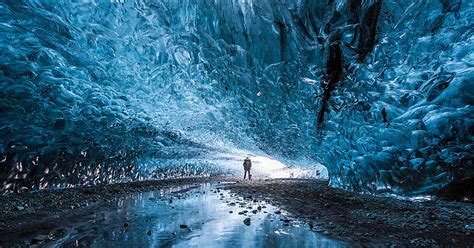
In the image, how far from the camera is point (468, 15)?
19.8 ft

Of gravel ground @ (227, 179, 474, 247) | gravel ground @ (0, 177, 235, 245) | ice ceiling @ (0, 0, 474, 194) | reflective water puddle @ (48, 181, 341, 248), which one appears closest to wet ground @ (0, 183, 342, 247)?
reflective water puddle @ (48, 181, 341, 248)

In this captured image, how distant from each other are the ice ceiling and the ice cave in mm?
44

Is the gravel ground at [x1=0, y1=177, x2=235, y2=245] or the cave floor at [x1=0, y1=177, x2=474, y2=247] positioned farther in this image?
the gravel ground at [x1=0, y1=177, x2=235, y2=245]

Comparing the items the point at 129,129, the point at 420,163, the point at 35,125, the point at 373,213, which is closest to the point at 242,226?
the point at 373,213

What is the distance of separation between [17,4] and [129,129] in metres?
10.2

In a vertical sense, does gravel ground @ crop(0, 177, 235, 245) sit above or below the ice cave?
below

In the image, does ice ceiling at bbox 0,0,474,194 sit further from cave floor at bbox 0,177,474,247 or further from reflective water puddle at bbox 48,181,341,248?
reflective water puddle at bbox 48,181,341,248

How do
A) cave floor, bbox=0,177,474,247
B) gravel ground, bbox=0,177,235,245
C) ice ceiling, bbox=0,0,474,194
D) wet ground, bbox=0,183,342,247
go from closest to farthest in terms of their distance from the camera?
wet ground, bbox=0,183,342,247 → cave floor, bbox=0,177,474,247 → gravel ground, bbox=0,177,235,245 → ice ceiling, bbox=0,0,474,194

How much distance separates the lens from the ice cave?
6.21 metres

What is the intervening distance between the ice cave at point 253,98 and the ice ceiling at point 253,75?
1.7 inches

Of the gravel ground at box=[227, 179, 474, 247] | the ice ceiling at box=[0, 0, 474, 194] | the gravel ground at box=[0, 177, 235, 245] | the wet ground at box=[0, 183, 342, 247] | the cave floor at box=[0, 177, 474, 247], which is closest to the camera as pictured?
the wet ground at box=[0, 183, 342, 247]

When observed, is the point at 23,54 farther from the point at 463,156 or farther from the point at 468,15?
the point at 463,156

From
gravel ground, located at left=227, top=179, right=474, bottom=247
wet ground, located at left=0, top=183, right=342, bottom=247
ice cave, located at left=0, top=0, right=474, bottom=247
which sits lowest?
wet ground, located at left=0, top=183, right=342, bottom=247

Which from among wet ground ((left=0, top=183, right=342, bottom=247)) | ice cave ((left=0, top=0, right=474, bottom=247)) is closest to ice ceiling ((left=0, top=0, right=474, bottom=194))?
ice cave ((left=0, top=0, right=474, bottom=247))
